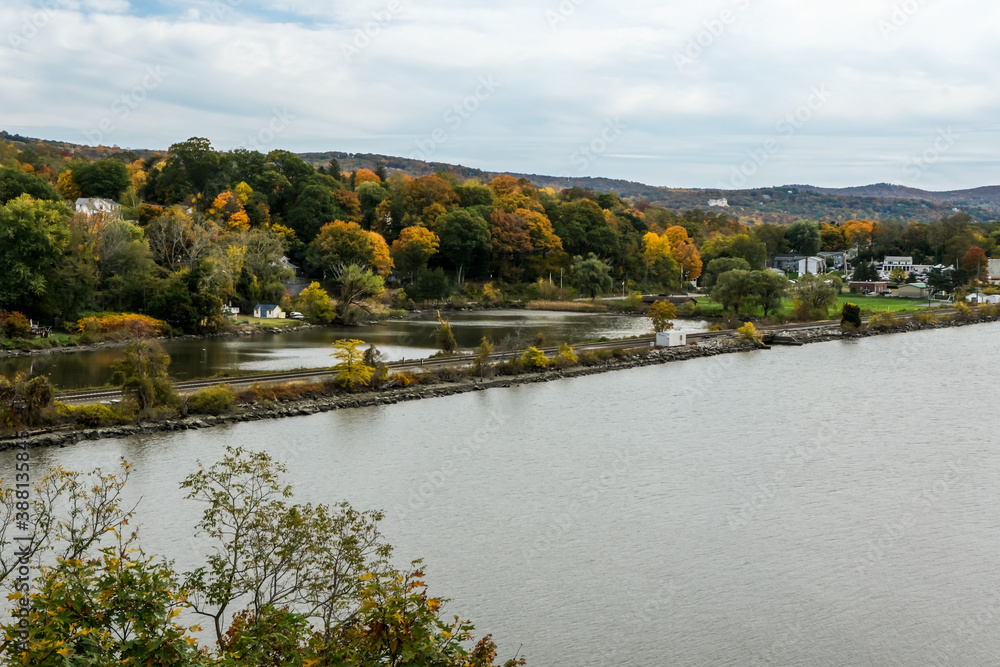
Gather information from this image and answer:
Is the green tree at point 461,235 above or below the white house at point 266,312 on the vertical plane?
above

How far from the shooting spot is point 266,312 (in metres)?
46.1

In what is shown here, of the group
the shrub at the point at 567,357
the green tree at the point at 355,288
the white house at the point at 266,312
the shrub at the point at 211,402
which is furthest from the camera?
the green tree at the point at 355,288

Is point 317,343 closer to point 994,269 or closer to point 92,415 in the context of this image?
point 92,415

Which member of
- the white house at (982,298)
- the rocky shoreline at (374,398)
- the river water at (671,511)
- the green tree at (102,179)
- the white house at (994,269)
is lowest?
the river water at (671,511)

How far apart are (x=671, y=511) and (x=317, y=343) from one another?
2465cm

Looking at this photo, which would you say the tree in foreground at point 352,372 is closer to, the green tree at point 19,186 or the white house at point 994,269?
the green tree at point 19,186

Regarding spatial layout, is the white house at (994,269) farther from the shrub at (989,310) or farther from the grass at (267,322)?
the grass at (267,322)

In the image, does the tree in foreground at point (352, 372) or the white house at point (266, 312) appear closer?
the tree in foreground at point (352, 372)

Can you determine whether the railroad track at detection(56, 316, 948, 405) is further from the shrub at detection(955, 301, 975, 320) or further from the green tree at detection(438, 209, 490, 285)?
the green tree at detection(438, 209, 490, 285)

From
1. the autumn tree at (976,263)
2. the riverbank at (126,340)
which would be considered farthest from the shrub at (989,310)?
the riverbank at (126,340)

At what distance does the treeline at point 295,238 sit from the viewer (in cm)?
3797

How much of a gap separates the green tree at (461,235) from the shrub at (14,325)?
105 ft

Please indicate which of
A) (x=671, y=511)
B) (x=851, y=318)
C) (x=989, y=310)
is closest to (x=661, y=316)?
(x=851, y=318)

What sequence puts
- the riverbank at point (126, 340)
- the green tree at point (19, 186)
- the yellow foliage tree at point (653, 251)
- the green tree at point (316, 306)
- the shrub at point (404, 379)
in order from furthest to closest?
the yellow foliage tree at point (653, 251)
the green tree at point (316, 306)
the green tree at point (19, 186)
the riverbank at point (126, 340)
the shrub at point (404, 379)
